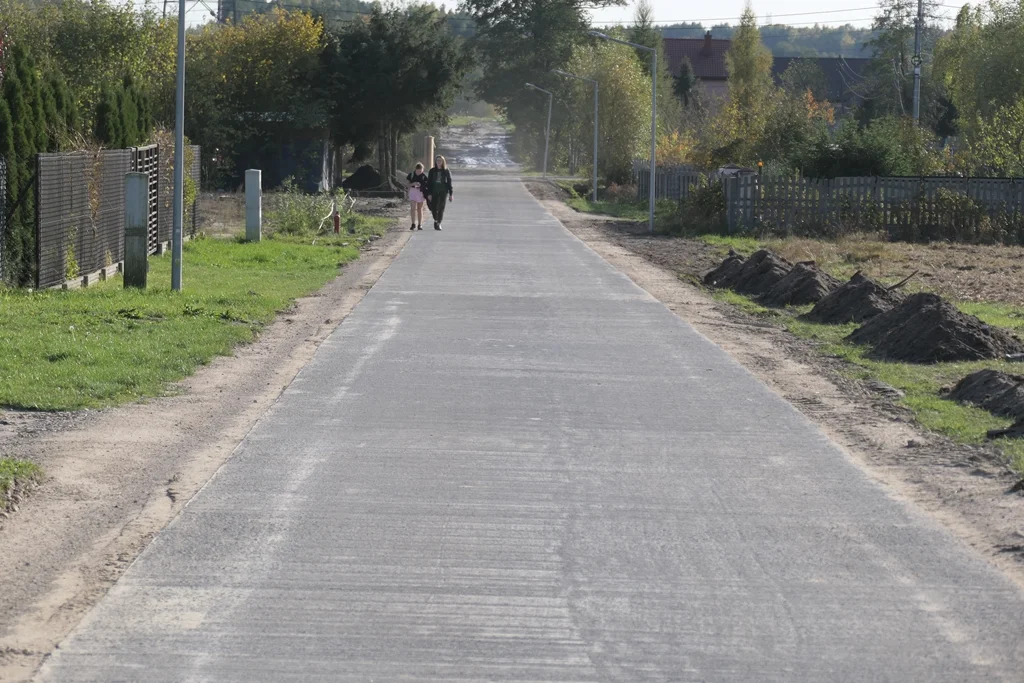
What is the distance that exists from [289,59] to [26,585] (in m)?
51.1

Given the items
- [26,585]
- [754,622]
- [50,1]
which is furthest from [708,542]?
[50,1]

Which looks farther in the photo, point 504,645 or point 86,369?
point 86,369

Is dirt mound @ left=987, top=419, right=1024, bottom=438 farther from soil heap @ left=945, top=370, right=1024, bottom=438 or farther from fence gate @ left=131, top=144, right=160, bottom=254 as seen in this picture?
fence gate @ left=131, top=144, right=160, bottom=254

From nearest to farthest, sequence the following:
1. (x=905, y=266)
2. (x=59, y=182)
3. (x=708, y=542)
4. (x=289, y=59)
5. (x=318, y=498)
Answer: (x=708, y=542) → (x=318, y=498) → (x=59, y=182) → (x=905, y=266) → (x=289, y=59)

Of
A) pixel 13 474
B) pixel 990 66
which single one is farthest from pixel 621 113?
pixel 13 474

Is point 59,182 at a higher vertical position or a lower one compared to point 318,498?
higher

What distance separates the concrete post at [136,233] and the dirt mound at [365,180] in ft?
146

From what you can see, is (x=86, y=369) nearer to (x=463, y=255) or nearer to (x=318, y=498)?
(x=318, y=498)

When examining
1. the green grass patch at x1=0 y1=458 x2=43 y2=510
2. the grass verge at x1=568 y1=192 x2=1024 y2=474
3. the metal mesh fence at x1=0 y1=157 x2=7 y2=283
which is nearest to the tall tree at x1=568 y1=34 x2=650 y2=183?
the grass verge at x1=568 y1=192 x2=1024 y2=474

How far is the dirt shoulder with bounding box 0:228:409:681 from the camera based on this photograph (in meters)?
5.67

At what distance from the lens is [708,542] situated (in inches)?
267

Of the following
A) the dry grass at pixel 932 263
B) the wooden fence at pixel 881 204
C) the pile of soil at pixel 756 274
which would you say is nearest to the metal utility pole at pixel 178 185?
the pile of soil at pixel 756 274

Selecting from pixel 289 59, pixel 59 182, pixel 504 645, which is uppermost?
pixel 289 59

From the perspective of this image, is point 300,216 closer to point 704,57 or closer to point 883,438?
point 883,438
